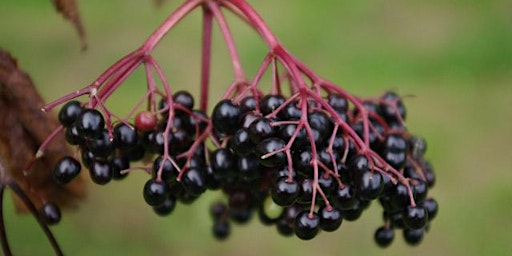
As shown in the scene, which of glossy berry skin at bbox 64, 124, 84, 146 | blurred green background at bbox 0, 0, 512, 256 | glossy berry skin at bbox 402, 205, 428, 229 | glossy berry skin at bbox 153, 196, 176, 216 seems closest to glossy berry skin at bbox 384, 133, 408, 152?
glossy berry skin at bbox 402, 205, 428, 229

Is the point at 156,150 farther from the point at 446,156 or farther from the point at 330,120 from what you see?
the point at 446,156

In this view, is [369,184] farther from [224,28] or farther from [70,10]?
[70,10]

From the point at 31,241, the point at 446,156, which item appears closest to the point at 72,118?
the point at 31,241

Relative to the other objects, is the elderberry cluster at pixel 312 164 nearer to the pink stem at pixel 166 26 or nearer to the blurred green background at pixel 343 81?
the pink stem at pixel 166 26

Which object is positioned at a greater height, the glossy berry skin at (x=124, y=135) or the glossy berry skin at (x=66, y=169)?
the glossy berry skin at (x=124, y=135)

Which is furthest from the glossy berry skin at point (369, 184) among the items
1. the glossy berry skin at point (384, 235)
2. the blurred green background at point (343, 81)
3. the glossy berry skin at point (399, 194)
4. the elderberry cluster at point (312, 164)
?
the blurred green background at point (343, 81)

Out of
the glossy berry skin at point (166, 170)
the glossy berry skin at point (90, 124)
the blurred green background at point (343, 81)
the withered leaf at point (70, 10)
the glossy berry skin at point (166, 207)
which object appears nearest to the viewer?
the glossy berry skin at point (90, 124)

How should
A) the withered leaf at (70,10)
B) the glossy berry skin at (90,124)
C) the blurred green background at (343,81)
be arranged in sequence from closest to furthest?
the glossy berry skin at (90,124) → the withered leaf at (70,10) → the blurred green background at (343,81)

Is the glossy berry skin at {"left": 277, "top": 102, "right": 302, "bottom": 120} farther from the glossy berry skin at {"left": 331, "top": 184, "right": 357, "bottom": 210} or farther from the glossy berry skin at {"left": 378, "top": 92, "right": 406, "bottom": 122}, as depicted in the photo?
the glossy berry skin at {"left": 378, "top": 92, "right": 406, "bottom": 122}
